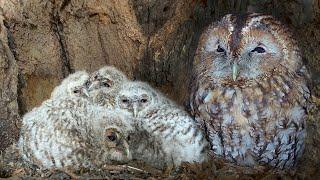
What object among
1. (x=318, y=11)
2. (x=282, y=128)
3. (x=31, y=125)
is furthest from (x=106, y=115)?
(x=318, y=11)

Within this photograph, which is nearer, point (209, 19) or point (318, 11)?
point (318, 11)

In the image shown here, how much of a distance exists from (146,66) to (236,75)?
0.73 metres

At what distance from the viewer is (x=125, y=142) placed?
3.47 meters

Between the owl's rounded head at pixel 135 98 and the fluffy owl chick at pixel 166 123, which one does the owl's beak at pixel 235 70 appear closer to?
the fluffy owl chick at pixel 166 123

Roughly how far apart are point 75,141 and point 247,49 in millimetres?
916

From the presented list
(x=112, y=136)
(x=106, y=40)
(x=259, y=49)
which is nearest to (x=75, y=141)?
(x=112, y=136)

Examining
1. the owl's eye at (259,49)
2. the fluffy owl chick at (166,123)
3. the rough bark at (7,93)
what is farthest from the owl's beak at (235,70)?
the rough bark at (7,93)

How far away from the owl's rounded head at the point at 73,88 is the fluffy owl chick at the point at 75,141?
0.17 meters

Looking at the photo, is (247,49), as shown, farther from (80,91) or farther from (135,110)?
(80,91)

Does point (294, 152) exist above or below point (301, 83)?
below

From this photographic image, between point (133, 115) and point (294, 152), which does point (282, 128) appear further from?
point (133, 115)

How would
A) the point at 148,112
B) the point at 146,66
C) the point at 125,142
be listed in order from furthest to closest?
the point at 146,66, the point at 148,112, the point at 125,142

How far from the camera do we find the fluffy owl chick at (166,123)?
3.56m

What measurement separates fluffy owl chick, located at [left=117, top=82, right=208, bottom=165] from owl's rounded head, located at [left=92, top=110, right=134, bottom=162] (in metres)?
0.13
